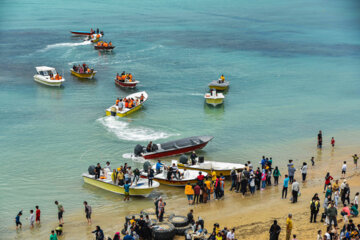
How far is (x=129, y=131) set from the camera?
4041 centimetres

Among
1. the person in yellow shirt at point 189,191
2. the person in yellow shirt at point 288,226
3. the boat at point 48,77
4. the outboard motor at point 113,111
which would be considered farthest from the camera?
the boat at point 48,77

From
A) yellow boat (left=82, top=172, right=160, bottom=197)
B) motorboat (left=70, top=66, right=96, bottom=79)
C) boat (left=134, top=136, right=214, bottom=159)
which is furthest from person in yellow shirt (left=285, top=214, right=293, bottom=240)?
motorboat (left=70, top=66, right=96, bottom=79)

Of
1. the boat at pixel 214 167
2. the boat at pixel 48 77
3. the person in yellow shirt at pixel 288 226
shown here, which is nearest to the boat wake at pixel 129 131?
the boat at pixel 214 167

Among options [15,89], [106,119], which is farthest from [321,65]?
[15,89]

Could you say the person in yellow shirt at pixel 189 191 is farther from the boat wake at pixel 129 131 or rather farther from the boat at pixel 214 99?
the boat at pixel 214 99

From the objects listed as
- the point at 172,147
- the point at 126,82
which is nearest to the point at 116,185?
the point at 172,147

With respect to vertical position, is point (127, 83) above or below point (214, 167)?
above

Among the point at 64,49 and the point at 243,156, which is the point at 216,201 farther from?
the point at 64,49

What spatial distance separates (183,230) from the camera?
73.2 ft

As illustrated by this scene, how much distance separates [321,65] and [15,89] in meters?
40.5

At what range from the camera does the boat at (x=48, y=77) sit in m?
54.5

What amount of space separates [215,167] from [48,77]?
31259 millimetres

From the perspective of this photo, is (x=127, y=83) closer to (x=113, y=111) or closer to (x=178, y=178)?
(x=113, y=111)

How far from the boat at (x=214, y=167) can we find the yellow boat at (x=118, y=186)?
323cm
